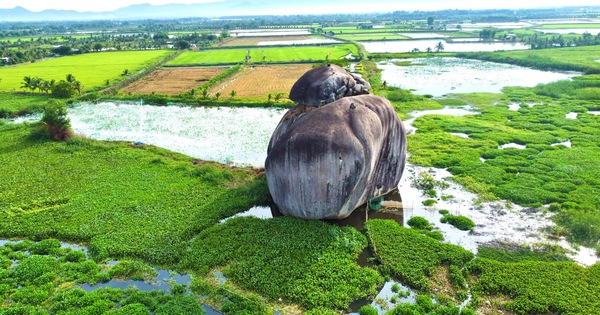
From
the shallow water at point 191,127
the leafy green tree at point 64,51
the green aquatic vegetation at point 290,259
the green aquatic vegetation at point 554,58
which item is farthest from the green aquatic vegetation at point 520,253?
the leafy green tree at point 64,51

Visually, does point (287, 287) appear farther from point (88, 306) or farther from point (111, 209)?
point (111, 209)

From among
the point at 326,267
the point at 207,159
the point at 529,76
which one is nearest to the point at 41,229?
the point at 207,159

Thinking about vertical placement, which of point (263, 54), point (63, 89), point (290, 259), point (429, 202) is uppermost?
point (263, 54)

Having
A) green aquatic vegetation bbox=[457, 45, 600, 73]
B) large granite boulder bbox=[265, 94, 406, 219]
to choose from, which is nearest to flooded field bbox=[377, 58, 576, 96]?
green aquatic vegetation bbox=[457, 45, 600, 73]

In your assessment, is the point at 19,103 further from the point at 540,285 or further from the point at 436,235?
the point at 540,285

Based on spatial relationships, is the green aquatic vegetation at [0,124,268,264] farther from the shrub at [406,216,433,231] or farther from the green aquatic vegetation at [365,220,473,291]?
the shrub at [406,216,433,231]

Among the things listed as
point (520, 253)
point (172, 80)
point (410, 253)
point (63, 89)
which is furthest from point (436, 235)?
point (172, 80)
